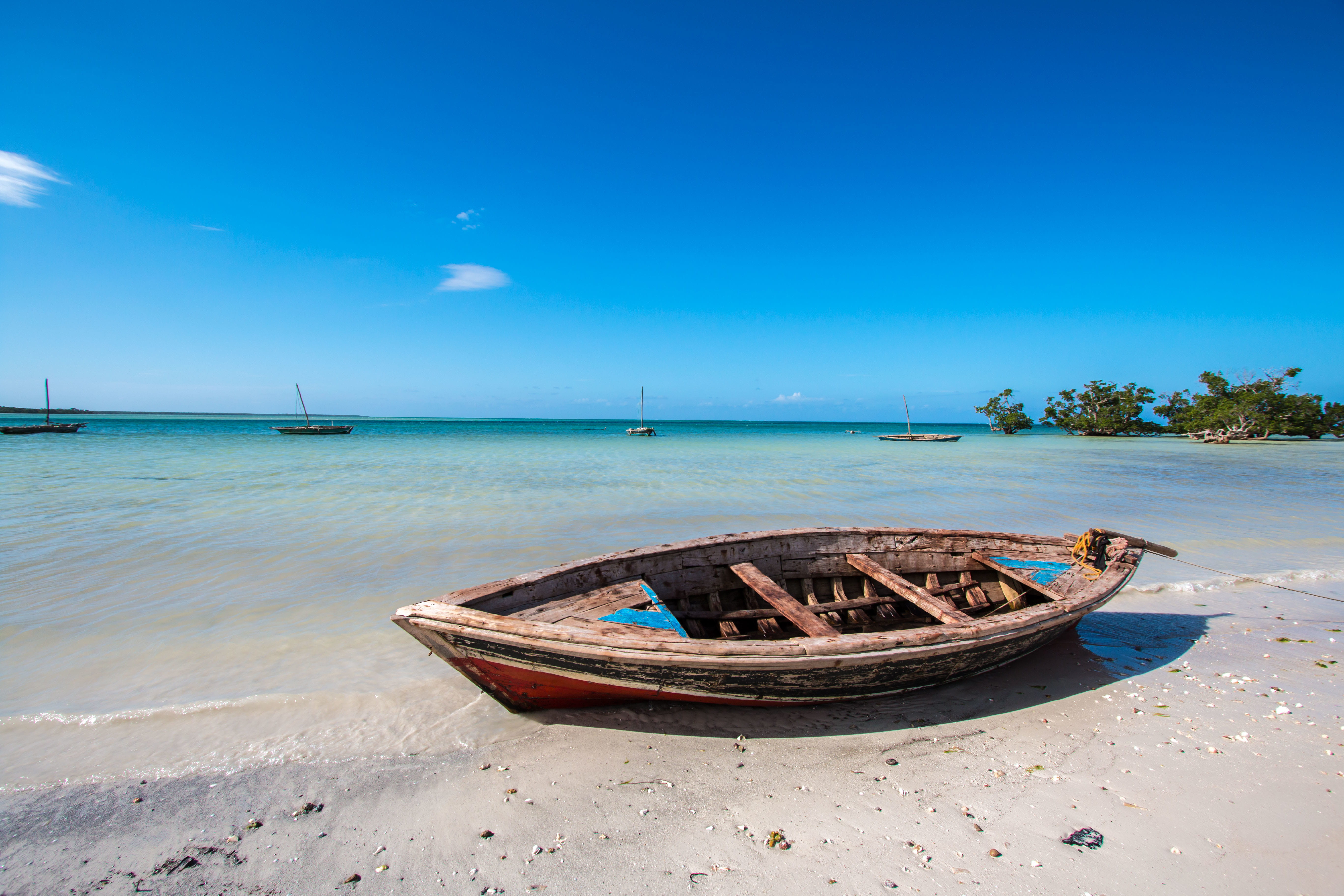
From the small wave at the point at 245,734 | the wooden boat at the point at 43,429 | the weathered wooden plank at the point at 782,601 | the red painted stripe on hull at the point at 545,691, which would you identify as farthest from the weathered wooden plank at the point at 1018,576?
the wooden boat at the point at 43,429

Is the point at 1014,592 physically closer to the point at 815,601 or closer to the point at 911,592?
the point at 911,592

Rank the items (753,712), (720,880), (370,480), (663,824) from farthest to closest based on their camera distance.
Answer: (370,480)
(753,712)
(663,824)
(720,880)

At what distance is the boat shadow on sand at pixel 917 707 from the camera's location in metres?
3.52

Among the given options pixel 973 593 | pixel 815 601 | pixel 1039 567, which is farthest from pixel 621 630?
pixel 1039 567

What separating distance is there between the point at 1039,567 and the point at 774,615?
2796mm

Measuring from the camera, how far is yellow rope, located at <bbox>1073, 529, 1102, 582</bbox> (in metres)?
4.94

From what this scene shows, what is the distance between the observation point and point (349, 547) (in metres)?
8.58

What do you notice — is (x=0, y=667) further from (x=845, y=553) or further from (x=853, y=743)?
(x=845, y=553)

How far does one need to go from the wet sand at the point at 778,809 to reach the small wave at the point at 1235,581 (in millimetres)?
2891

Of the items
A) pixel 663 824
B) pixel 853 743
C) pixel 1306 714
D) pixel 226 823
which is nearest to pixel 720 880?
pixel 663 824

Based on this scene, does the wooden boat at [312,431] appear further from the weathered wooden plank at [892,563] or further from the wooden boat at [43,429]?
the weathered wooden plank at [892,563]

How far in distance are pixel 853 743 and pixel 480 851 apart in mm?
2233

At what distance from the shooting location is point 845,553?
5.51m

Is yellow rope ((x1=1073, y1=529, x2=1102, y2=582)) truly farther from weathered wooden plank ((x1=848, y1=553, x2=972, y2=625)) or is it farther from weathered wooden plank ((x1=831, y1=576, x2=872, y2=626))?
weathered wooden plank ((x1=831, y1=576, x2=872, y2=626))
